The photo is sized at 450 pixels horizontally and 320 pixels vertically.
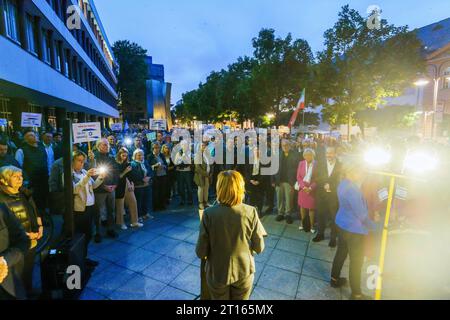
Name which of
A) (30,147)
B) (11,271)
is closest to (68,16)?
(30,147)

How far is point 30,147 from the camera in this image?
21.3 ft

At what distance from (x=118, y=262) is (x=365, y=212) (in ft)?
13.7

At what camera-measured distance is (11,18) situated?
11.6 m

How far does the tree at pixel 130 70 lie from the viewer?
49.2 meters

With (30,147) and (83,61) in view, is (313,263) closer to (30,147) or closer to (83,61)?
(30,147)

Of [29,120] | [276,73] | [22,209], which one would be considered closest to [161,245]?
[22,209]

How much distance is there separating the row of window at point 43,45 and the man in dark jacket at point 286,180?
12.3 metres

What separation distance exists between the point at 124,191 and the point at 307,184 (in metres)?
4.25

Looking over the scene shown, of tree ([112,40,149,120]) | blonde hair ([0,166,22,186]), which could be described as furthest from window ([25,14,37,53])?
tree ([112,40,149,120])

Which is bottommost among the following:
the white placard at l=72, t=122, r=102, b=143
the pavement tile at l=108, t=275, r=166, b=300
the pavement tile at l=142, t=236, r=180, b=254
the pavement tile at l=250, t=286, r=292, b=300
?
the pavement tile at l=250, t=286, r=292, b=300

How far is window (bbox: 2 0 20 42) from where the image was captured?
36.3ft

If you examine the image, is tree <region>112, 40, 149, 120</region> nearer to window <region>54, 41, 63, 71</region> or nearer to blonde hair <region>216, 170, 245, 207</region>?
window <region>54, 41, 63, 71</region>

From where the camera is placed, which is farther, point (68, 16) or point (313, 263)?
point (68, 16)

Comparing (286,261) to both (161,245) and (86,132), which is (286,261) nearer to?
(161,245)
